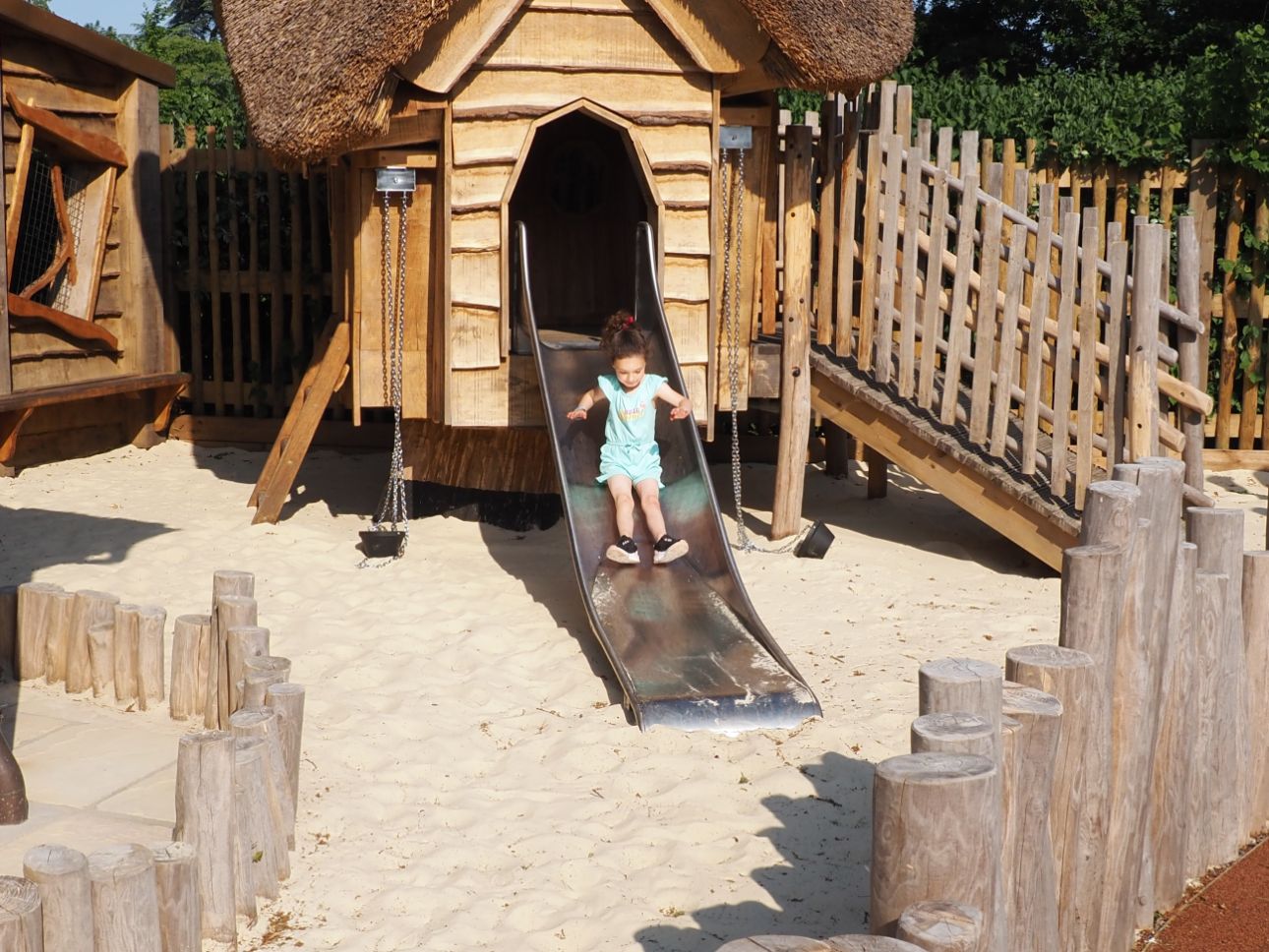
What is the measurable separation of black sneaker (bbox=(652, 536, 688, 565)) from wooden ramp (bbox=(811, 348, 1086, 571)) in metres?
1.51

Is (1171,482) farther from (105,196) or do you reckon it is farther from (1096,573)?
(105,196)

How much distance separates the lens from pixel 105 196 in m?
9.98

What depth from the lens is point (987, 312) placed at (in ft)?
23.6

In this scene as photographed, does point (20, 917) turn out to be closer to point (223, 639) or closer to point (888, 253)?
point (223, 639)

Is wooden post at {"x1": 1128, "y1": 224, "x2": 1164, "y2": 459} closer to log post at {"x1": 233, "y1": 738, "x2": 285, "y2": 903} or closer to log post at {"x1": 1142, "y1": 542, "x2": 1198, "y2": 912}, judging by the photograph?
log post at {"x1": 1142, "y1": 542, "x2": 1198, "y2": 912}

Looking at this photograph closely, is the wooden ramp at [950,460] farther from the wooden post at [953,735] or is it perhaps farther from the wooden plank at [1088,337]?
the wooden post at [953,735]

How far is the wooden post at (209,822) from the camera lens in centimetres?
374

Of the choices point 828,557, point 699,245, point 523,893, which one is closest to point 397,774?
point 523,893

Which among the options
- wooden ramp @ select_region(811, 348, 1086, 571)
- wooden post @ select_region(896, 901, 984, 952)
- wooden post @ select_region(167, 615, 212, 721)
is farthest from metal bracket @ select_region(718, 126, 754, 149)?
wooden post @ select_region(896, 901, 984, 952)

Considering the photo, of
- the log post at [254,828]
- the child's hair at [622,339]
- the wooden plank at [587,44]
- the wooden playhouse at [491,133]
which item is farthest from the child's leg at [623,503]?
the log post at [254,828]

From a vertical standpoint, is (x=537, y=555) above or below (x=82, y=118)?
below

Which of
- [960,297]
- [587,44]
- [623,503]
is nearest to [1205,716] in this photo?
[623,503]

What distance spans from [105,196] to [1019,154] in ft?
20.5

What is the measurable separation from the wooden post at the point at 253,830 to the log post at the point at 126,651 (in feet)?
5.32
